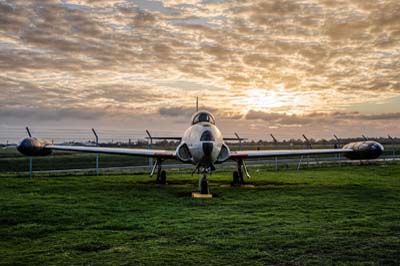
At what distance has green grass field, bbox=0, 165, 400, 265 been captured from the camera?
604cm

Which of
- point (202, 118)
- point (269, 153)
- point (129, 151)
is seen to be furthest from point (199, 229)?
point (269, 153)

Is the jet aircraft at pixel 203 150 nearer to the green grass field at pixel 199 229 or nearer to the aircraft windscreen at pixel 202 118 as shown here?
the aircraft windscreen at pixel 202 118

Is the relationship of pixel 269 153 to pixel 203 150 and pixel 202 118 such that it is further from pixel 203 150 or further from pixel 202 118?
pixel 203 150

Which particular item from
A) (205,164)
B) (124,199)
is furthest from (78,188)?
(205,164)

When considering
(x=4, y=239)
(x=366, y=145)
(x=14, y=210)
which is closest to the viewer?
(x=4, y=239)

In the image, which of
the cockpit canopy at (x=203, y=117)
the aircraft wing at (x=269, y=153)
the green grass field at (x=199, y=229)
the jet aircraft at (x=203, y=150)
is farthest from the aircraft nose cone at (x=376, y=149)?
the cockpit canopy at (x=203, y=117)

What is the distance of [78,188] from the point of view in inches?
634

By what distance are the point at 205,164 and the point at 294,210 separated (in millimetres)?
4688

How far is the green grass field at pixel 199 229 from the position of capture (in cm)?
604

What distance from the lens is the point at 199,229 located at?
8109 millimetres

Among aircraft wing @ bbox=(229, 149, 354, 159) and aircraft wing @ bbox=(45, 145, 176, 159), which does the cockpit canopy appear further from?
aircraft wing @ bbox=(229, 149, 354, 159)

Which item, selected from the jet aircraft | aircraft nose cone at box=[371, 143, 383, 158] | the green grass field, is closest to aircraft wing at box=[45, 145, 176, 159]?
the jet aircraft

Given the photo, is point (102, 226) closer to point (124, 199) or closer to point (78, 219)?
point (78, 219)

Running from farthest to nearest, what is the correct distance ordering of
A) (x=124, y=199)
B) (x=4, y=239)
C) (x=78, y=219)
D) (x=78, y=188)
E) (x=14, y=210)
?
1. (x=78, y=188)
2. (x=124, y=199)
3. (x=14, y=210)
4. (x=78, y=219)
5. (x=4, y=239)
